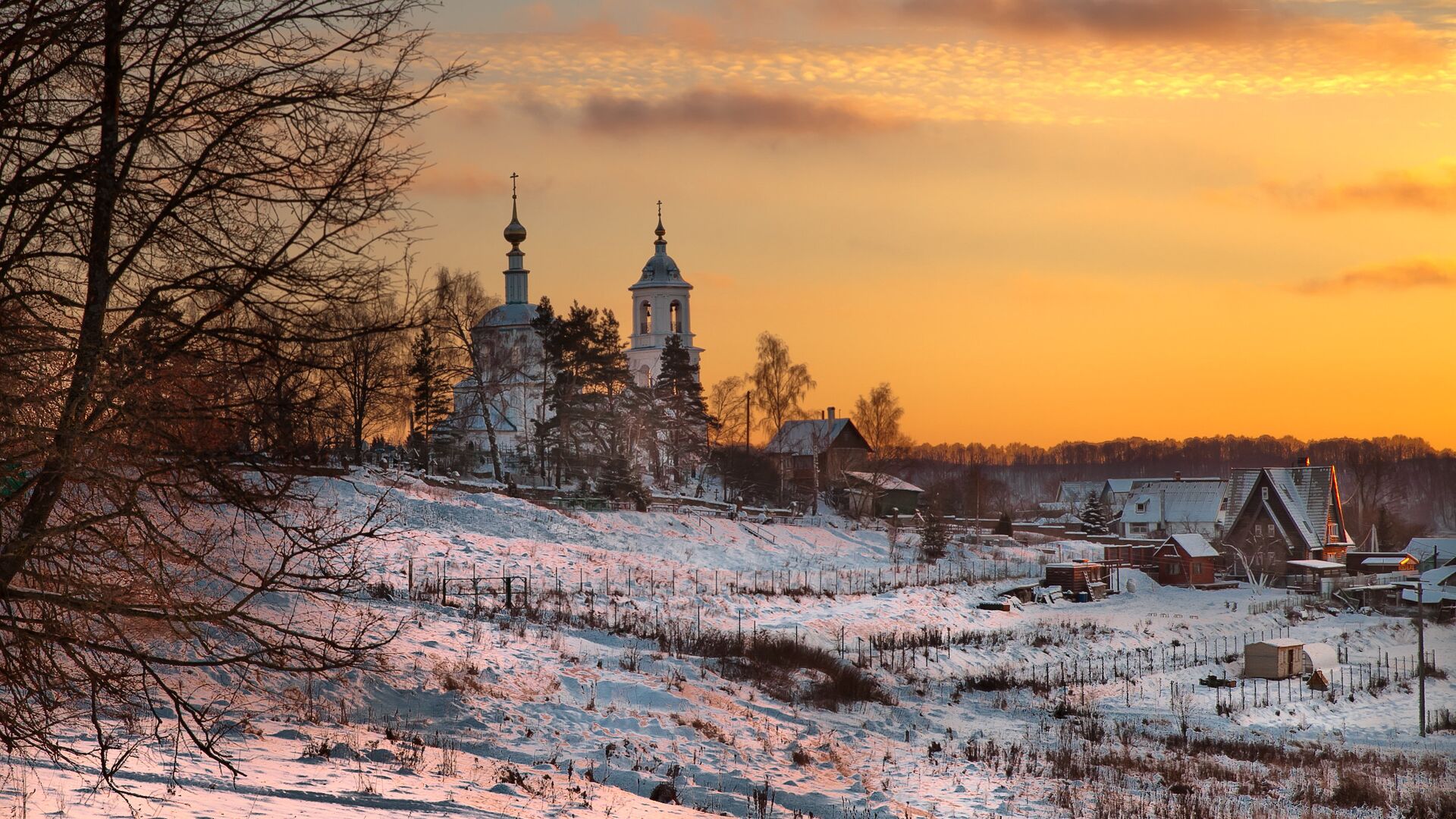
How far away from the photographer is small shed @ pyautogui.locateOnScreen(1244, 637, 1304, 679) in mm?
33812

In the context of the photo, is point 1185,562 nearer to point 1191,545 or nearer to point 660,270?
point 1191,545

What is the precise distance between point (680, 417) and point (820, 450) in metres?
12.9

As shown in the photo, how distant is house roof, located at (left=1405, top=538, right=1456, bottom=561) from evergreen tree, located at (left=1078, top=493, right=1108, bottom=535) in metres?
18.9

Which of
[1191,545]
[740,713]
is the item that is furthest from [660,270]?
Result: [740,713]

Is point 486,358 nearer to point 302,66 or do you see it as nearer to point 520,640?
point 520,640

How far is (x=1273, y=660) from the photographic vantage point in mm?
33812

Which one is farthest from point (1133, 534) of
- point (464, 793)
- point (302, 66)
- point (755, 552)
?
point (302, 66)

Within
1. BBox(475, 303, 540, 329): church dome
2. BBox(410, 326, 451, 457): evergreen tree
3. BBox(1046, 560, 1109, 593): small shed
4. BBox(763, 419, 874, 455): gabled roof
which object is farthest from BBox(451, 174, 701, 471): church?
BBox(410, 326, 451, 457): evergreen tree

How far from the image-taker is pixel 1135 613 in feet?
152

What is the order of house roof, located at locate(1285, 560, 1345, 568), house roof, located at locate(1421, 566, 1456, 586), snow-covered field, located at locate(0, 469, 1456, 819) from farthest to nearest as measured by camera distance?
house roof, located at locate(1285, 560, 1345, 568), house roof, located at locate(1421, 566, 1456, 586), snow-covered field, located at locate(0, 469, 1456, 819)

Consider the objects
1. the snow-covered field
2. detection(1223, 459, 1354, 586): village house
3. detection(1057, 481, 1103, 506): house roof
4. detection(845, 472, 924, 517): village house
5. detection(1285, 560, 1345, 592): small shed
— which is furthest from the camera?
detection(1057, 481, 1103, 506): house roof

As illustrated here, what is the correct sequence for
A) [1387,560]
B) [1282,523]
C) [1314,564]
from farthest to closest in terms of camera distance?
[1282,523], [1387,560], [1314,564]

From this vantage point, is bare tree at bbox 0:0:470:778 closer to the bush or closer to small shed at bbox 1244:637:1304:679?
the bush

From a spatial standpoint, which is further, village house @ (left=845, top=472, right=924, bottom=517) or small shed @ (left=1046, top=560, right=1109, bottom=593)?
village house @ (left=845, top=472, right=924, bottom=517)
